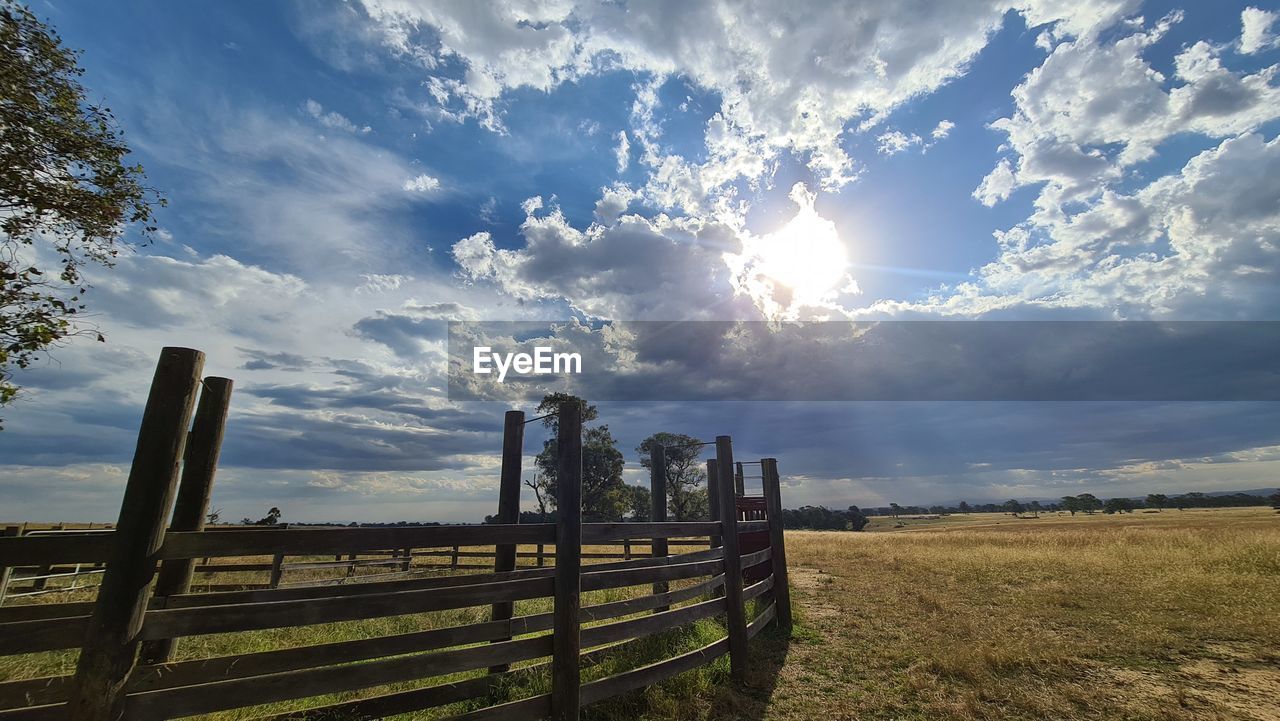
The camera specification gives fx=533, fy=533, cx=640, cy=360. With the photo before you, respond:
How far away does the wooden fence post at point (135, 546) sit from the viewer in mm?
2938

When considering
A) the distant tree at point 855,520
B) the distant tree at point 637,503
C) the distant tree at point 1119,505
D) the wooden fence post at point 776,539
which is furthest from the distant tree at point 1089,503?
the wooden fence post at point 776,539

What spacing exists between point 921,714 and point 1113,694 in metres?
2.84

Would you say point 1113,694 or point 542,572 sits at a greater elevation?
point 542,572

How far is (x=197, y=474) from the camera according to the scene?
3871 millimetres

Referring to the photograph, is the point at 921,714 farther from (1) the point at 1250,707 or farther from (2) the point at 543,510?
(2) the point at 543,510

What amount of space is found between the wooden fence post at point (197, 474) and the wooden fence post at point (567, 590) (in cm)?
259

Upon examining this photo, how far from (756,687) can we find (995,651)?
418cm

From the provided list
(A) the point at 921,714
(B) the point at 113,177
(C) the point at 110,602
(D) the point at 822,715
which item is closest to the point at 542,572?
(D) the point at 822,715

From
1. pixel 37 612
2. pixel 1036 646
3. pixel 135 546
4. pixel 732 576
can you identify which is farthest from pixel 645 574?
pixel 1036 646

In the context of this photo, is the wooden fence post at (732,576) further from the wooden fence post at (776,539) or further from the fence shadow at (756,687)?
the wooden fence post at (776,539)

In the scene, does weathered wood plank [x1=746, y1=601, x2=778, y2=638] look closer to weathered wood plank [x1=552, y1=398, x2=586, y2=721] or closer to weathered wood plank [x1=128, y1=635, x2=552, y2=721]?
weathered wood plank [x1=552, y1=398, x2=586, y2=721]

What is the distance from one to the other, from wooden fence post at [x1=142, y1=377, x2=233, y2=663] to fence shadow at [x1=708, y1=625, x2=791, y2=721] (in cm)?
526

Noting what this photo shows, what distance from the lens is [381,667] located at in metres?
3.96

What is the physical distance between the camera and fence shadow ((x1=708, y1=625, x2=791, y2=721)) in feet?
20.6
